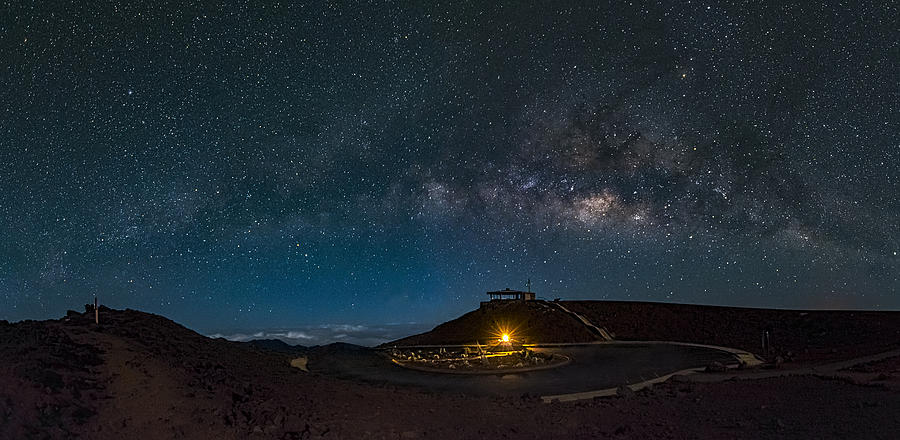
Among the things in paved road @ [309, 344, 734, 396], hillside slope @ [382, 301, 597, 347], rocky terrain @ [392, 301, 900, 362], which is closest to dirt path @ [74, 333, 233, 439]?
paved road @ [309, 344, 734, 396]

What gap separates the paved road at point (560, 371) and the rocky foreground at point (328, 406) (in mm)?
3182

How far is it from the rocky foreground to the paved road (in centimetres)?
318

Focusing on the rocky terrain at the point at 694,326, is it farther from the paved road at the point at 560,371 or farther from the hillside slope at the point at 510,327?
the paved road at the point at 560,371

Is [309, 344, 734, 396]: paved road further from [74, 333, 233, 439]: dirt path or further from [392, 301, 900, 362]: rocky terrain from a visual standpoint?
Answer: [74, 333, 233, 439]: dirt path

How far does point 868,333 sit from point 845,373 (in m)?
16.5

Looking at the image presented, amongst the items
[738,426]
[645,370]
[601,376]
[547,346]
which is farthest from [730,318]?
[738,426]

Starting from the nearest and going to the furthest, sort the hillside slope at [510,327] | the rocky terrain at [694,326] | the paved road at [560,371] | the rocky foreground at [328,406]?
the rocky foreground at [328,406] < the paved road at [560,371] < the rocky terrain at [694,326] < the hillside slope at [510,327]

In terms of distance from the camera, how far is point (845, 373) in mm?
17484

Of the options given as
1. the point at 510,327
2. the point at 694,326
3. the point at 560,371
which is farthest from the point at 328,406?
the point at 694,326

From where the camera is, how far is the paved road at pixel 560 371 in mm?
19156

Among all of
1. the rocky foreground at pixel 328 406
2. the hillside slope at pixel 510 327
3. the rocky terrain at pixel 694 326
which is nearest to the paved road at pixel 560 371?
the rocky foreground at pixel 328 406

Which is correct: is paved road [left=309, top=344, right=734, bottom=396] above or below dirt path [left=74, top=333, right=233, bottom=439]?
below

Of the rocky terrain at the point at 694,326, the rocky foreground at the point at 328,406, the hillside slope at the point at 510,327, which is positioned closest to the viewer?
the rocky foreground at the point at 328,406

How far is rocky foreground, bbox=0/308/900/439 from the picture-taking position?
11.0 metres
